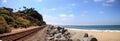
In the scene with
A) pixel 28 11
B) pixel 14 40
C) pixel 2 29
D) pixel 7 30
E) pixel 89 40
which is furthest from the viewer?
pixel 28 11

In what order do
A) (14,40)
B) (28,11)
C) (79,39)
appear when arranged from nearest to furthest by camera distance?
(79,39)
(14,40)
(28,11)

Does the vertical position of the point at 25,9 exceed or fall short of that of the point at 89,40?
it exceeds it

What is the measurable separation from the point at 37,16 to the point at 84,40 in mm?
78372

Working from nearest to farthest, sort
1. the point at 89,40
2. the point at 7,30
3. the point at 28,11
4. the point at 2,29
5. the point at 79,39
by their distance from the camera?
1. the point at 89,40
2. the point at 79,39
3. the point at 2,29
4. the point at 7,30
5. the point at 28,11

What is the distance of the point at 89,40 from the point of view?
9688mm

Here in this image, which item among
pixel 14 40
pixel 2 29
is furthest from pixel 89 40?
pixel 2 29

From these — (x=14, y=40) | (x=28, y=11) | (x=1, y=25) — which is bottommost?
(x=14, y=40)

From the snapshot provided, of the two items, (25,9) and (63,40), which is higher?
(25,9)

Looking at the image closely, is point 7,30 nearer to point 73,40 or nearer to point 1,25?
point 1,25

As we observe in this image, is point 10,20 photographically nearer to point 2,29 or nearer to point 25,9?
point 2,29

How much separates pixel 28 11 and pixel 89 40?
246 ft

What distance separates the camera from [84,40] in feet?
32.3

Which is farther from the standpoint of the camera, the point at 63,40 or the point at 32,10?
the point at 32,10

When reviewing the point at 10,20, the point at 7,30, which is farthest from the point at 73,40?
the point at 10,20
